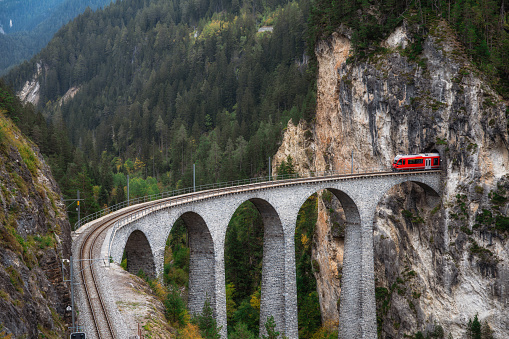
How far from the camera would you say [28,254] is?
18.2 m

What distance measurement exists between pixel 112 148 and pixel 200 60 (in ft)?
148

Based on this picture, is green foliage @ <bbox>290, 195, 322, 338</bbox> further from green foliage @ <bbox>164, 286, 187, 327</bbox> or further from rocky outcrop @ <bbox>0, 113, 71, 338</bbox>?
rocky outcrop @ <bbox>0, 113, 71, 338</bbox>

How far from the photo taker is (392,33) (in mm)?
52125

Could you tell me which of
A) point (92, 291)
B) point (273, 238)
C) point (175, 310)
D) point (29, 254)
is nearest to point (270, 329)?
point (273, 238)

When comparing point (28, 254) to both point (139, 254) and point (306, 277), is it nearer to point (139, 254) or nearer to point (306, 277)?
point (139, 254)

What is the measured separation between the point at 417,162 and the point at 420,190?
4.04 meters

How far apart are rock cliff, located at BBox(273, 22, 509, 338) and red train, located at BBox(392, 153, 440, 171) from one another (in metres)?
0.92

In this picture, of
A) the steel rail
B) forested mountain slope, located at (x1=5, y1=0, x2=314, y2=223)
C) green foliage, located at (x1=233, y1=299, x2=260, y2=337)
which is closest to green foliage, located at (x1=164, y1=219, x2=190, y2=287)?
green foliage, located at (x1=233, y1=299, x2=260, y2=337)

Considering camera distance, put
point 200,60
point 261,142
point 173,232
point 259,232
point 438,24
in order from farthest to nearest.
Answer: point 200,60, point 261,142, point 173,232, point 259,232, point 438,24

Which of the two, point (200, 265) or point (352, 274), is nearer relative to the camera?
point (200, 265)

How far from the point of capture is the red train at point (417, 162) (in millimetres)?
46844

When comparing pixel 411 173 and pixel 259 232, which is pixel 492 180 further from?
pixel 259 232

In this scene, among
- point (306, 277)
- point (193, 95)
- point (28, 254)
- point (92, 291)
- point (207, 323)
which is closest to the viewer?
point (28, 254)

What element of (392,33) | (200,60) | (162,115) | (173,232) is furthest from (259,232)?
(200,60)
